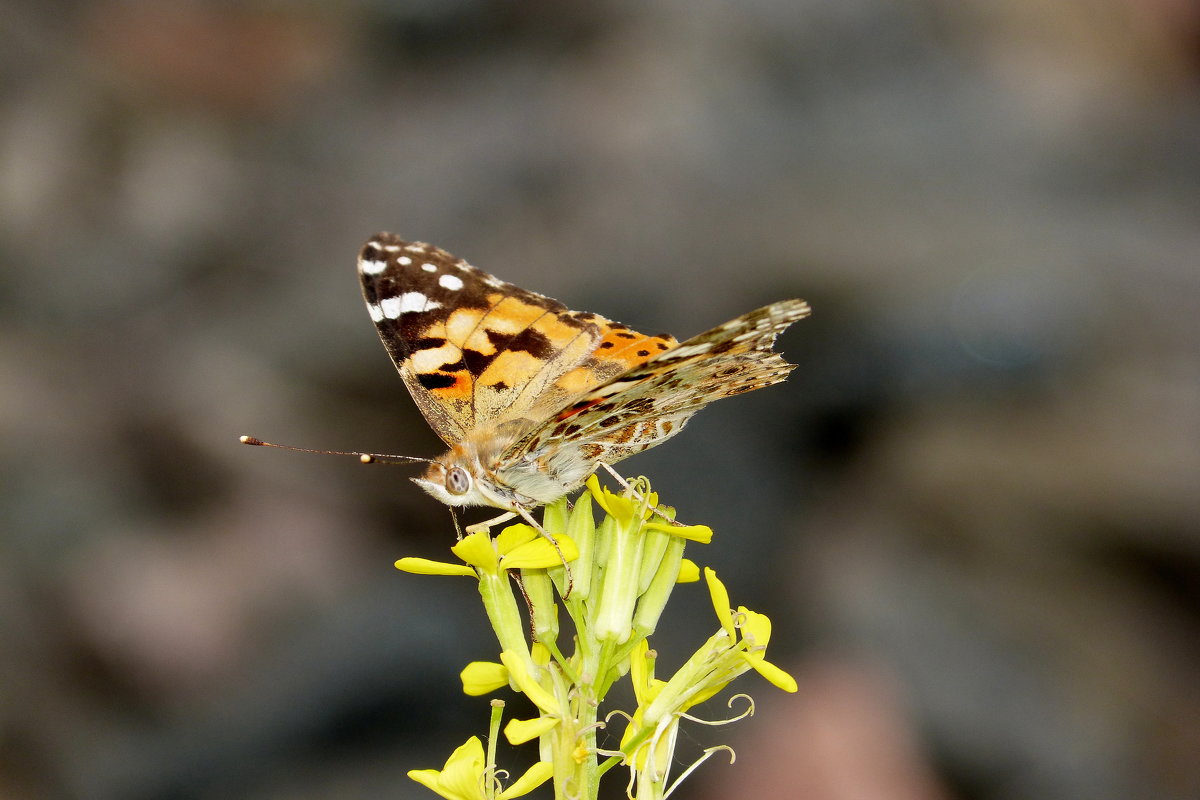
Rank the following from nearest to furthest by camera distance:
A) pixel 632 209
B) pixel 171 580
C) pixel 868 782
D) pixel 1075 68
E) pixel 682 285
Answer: pixel 868 782, pixel 171 580, pixel 682 285, pixel 632 209, pixel 1075 68

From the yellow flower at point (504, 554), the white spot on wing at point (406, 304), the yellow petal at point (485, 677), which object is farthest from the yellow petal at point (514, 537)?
the white spot on wing at point (406, 304)

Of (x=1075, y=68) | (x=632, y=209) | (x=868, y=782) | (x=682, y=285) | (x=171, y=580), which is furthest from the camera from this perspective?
(x=1075, y=68)

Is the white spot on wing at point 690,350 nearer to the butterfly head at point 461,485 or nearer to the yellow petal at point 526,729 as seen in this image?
the butterfly head at point 461,485

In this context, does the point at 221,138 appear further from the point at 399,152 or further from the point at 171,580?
the point at 171,580

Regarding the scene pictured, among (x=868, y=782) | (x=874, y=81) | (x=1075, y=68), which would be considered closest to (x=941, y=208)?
(x=874, y=81)

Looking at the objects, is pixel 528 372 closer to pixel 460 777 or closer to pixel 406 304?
pixel 406 304

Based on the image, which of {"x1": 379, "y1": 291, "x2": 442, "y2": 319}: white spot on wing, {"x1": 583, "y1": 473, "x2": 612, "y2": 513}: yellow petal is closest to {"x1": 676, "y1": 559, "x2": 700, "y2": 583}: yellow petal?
{"x1": 583, "y1": 473, "x2": 612, "y2": 513}: yellow petal

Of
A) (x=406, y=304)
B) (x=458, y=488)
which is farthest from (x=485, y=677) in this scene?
(x=406, y=304)
